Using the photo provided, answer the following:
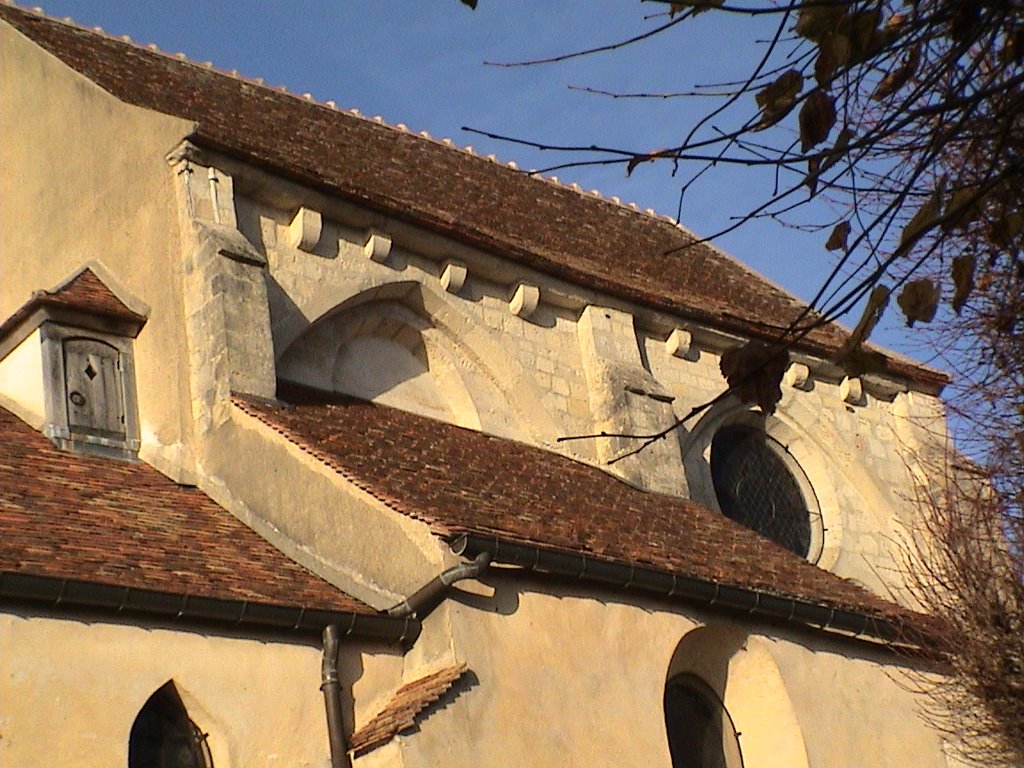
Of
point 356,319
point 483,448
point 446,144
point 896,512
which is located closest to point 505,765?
point 483,448

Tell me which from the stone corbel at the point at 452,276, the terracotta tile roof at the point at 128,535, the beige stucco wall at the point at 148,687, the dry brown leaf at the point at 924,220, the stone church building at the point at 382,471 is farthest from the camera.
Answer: the stone corbel at the point at 452,276

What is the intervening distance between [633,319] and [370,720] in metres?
6.38

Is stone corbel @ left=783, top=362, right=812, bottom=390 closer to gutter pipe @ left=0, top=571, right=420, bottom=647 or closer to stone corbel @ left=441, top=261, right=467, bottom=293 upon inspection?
stone corbel @ left=441, top=261, right=467, bottom=293

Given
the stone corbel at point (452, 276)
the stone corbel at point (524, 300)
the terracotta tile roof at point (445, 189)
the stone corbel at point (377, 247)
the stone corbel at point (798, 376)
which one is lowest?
the stone corbel at point (798, 376)

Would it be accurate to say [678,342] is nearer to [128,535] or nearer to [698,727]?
[698,727]

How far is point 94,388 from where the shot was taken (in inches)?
516

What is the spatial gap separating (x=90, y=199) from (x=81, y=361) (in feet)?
5.78

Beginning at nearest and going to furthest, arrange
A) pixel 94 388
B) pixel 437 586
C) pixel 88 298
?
pixel 437 586, pixel 94 388, pixel 88 298

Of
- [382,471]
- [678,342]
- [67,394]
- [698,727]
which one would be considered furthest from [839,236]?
[678,342]

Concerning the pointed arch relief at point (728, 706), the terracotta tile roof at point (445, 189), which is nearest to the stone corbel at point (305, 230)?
the terracotta tile roof at point (445, 189)

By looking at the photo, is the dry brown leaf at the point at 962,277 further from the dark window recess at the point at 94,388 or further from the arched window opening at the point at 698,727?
the dark window recess at the point at 94,388

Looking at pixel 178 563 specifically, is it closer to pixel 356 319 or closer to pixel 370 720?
pixel 370 720

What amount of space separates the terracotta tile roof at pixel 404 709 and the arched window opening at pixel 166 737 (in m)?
0.90

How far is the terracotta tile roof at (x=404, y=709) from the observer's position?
396 inches
